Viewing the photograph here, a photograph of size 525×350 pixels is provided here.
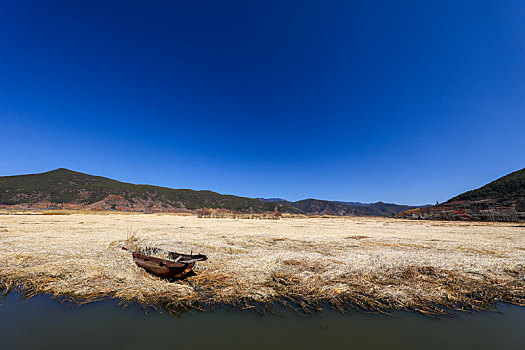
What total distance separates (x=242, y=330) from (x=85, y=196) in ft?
501

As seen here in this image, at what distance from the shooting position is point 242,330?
493 cm

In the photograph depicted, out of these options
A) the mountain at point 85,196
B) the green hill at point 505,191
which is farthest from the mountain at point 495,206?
the mountain at point 85,196

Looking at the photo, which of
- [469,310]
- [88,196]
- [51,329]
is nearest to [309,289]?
[469,310]

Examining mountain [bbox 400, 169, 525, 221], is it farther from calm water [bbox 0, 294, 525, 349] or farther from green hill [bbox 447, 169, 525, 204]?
calm water [bbox 0, 294, 525, 349]

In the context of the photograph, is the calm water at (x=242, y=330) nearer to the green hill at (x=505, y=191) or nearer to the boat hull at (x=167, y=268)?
the boat hull at (x=167, y=268)

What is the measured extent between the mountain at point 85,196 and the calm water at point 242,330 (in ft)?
415

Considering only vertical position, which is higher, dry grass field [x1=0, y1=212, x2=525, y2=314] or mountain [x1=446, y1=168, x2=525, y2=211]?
mountain [x1=446, y1=168, x2=525, y2=211]

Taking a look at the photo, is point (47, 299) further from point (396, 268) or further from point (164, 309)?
point (396, 268)

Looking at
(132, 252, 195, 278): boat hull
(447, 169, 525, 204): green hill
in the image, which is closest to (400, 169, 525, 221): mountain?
(447, 169, 525, 204): green hill

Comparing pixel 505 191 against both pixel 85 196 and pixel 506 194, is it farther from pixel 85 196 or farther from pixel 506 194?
pixel 85 196

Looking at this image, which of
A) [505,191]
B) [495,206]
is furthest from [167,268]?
[505,191]

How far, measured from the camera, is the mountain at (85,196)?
111312mm

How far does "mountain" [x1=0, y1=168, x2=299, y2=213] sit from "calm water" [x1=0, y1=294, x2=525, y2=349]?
126524mm

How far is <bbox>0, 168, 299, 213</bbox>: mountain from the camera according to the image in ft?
365
